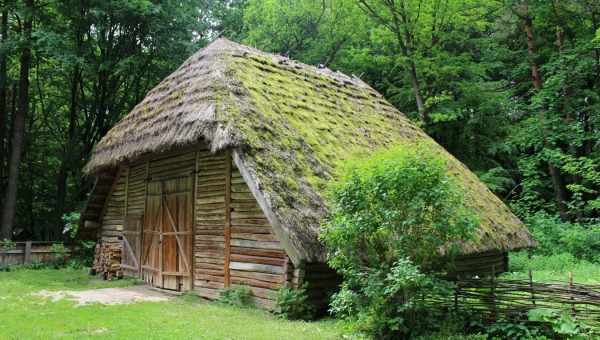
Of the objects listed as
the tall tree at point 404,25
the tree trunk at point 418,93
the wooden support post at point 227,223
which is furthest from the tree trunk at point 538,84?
the wooden support post at point 227,223

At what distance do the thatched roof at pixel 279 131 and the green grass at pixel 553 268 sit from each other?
100 cm

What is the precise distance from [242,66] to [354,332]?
7253 millimetres

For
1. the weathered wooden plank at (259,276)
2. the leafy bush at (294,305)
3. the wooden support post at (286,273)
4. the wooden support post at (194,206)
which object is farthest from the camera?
the wooden support post at (194,206)

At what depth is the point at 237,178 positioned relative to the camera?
388 inches

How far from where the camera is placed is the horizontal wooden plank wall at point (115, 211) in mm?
14070

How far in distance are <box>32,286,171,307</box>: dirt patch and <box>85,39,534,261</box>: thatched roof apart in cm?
308

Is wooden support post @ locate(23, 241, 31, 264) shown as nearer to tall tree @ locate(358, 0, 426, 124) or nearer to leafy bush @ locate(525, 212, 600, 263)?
tall tree @ locate(358, 0, 426, 124)

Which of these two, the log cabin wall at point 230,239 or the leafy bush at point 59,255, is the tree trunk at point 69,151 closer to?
the leafy bush at point 59,255

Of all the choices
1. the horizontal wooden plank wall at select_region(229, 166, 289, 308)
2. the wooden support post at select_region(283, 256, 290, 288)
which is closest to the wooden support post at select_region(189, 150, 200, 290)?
the horizontal wooden plank wall at select_region(229, 166, 289, 308)

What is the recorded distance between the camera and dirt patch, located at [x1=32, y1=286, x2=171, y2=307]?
9.88 meters

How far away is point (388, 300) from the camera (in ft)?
22.7

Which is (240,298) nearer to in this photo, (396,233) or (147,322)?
(147,322)

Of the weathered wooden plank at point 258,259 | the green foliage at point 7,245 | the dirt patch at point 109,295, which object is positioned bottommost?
the dirt patch at point 109,295

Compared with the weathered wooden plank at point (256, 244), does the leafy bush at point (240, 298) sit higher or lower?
lower
